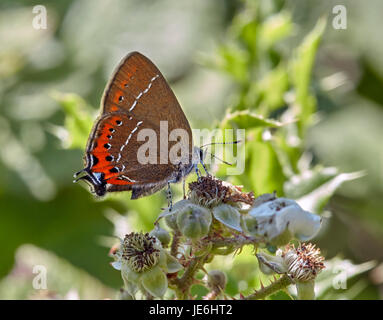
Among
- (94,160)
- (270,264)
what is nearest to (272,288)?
(270,264)

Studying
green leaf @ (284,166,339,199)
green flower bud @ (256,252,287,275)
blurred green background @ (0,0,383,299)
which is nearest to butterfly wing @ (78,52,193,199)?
blurred green background @ (0,0,383,299)

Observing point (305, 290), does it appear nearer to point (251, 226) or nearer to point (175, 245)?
point (251, 226)

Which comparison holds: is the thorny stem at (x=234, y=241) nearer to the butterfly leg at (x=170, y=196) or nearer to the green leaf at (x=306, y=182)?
the butterfly leg at (x=170, y=196)

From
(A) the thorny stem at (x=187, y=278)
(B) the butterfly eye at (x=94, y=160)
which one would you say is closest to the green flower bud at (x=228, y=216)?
(A) the thorny stem at (x=187, y=278)

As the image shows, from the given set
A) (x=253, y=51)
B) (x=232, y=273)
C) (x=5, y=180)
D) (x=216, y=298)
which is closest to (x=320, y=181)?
(x=232, y=273)

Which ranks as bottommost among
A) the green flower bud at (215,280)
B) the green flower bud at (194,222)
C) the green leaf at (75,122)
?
the green flower bud at (215,280)

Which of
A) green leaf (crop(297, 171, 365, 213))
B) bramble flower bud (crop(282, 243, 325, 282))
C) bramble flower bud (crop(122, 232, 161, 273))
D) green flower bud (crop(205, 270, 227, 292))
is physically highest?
green leaf (crop(297, 171, 365, 213))

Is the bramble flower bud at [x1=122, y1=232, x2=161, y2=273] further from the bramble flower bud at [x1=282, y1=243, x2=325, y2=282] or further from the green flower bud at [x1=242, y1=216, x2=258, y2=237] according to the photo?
the bramble flower bud at [x1=282, y1=243, x2=325, y2=282]
